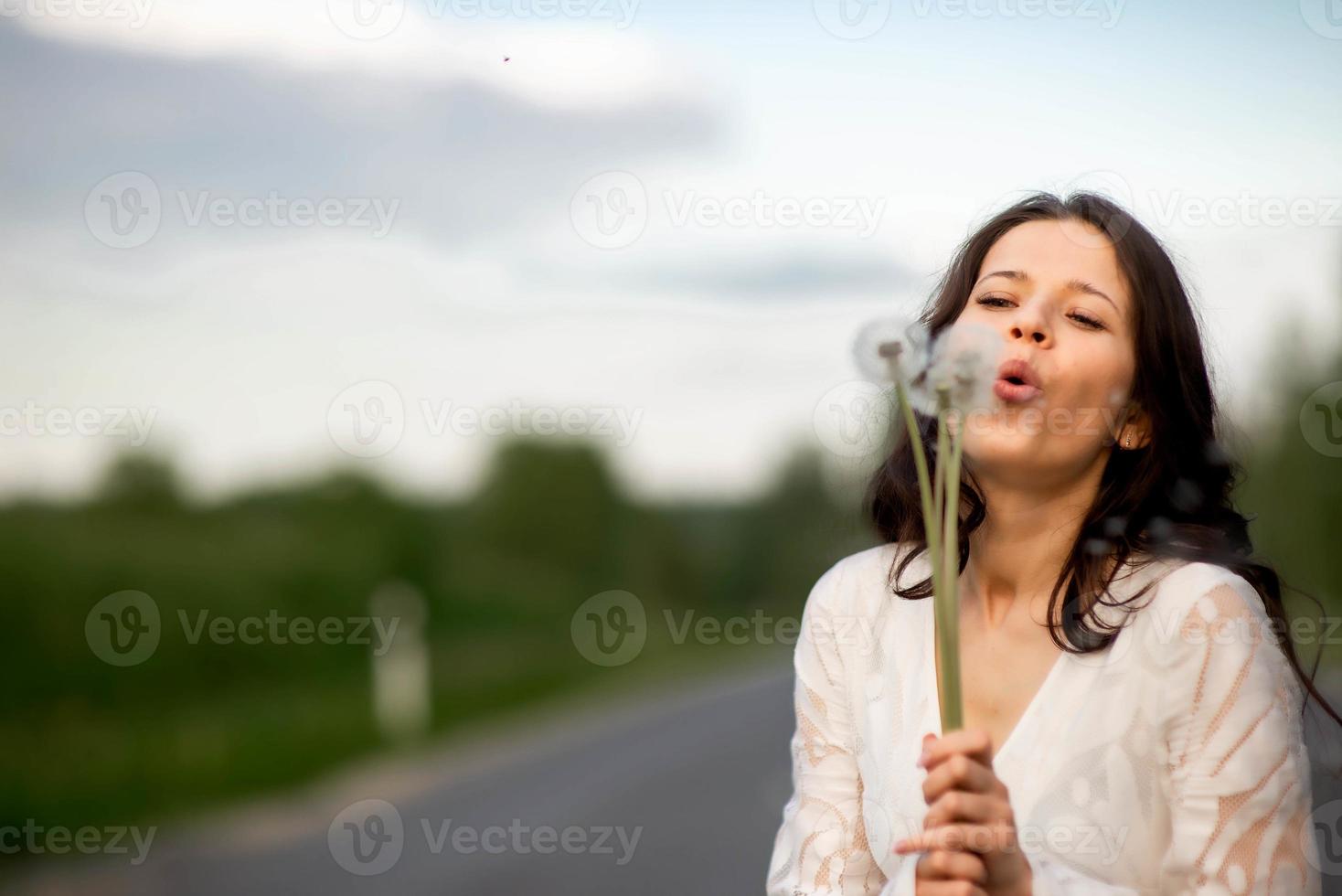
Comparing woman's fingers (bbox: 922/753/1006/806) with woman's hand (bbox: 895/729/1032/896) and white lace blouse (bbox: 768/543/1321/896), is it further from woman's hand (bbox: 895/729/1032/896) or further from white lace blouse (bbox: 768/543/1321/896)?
white lace blouse (bbox: 768/543/1321/896)

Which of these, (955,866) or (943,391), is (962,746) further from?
(943,391)

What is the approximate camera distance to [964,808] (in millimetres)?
1515

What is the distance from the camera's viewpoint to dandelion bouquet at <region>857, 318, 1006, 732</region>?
151 centimetres

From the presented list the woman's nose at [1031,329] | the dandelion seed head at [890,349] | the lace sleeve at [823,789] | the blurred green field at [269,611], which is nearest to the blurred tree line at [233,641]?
the blurred green field at [269,611]

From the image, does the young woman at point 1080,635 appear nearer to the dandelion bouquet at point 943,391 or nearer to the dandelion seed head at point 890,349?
the dandelion bouquet at point 943,391

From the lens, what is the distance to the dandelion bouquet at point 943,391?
4.96 feet

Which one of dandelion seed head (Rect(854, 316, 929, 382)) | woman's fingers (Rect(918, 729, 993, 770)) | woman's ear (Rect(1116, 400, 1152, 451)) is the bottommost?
woman's fingers (Rect(918, 729, 993, 770))

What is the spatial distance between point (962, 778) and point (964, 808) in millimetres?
38

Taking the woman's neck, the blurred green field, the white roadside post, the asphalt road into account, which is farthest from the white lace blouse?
the white roadside post

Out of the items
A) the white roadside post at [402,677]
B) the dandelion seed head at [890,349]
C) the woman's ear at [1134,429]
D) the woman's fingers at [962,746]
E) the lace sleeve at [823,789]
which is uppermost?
the dandelion seed head at [890,349]

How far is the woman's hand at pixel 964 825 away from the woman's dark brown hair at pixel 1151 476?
0.48m

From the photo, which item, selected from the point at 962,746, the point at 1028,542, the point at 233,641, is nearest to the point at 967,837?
the point at 962,746

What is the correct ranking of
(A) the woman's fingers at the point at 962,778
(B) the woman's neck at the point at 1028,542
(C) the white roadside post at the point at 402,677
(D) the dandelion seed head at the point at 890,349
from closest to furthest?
(A) the woman's fingers at the point at 962,778 → (D) the dandelion seed head at the point at 890,349 → (B) the woman's neck at the point at 1028,542 → (C) the white roadside post at the point at 402,677

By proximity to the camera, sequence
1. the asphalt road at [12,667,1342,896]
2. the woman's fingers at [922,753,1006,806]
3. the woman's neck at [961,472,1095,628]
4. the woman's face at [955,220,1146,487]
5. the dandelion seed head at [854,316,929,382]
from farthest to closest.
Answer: the asphalt road at [12,667,1342,896] < the woman's neck at [961,472,1095,628] < the woman's face at [955,220,1146,487] < the dandelion seed head at [854,316,929,382] < the woman's fingers at [922,753,1006,806]
